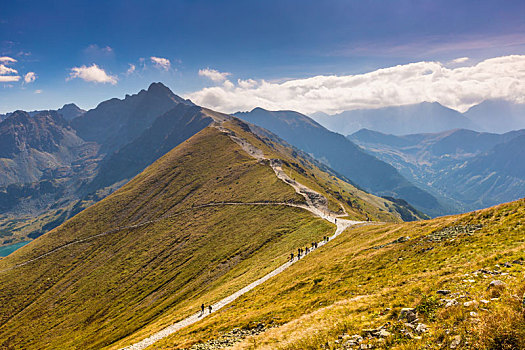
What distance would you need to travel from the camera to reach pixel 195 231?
438 feet

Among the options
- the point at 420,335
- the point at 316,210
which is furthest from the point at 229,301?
the point at 316,210

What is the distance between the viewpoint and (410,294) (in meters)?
21.4

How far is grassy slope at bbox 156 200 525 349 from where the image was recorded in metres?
12.8

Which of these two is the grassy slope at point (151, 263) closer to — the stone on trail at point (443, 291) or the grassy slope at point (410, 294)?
the grassy slope at point (410, 294)

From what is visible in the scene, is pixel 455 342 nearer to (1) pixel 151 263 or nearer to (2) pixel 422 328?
(2) pixel 422 328

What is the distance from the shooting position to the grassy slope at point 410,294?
12.8 m

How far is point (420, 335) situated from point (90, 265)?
175112 millimetres

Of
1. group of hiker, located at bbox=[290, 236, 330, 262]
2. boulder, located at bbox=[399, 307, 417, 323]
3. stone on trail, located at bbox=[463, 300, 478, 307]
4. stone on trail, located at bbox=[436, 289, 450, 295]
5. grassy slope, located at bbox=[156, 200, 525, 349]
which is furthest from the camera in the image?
group of hiker, located at bbox=[290, 236, 330, 262]

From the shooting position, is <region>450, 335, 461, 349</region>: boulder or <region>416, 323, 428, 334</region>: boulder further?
<region>416, 323, 428, 334</region>: boulder

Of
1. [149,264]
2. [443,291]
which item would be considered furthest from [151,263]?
[443,291]

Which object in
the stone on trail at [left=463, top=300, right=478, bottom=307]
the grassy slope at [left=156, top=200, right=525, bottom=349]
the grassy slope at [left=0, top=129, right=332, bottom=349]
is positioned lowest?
the grassy slope at [left=0, top=129, right=332, bottom=349]

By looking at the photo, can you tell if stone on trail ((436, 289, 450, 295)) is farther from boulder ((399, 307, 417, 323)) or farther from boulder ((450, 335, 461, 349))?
boulder ((450, 335, 461, 349))

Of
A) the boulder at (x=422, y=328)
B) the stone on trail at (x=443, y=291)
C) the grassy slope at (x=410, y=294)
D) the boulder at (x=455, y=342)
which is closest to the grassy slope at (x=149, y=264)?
the grassy slope at (x=410, y=294)

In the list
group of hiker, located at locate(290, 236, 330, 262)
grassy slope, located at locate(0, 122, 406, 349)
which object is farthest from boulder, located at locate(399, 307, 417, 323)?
group of hiker, located at locate(290, 236, 330, 262)
